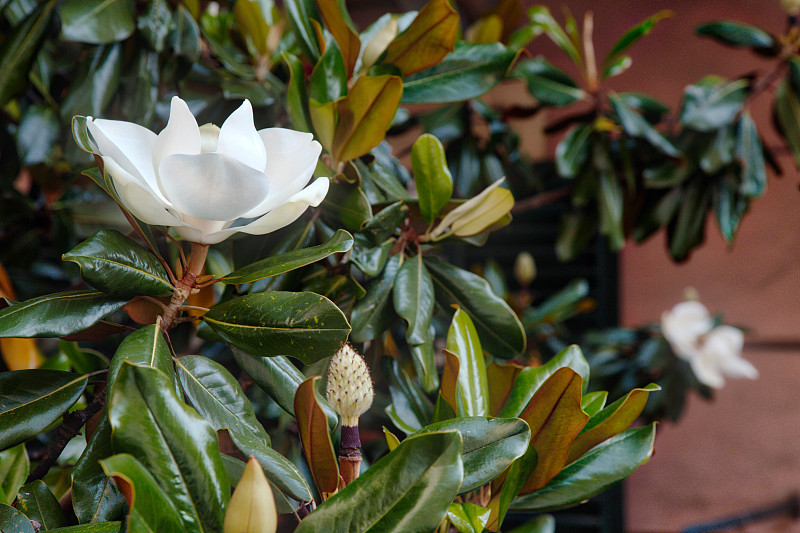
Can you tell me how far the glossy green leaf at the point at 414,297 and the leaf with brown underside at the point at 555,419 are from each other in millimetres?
151

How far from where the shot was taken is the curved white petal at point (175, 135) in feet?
1.33

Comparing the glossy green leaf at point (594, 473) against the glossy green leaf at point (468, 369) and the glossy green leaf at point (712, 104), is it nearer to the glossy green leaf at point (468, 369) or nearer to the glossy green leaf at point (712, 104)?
the glossy green leaf at point (468, 369)

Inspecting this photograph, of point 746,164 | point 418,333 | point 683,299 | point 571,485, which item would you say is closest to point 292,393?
point 418,333

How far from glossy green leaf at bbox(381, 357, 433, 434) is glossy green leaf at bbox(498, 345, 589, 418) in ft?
0.36

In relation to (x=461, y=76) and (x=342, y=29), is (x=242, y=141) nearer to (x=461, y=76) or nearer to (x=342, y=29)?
(x=342, y=29)

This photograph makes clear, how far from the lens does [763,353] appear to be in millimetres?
2445

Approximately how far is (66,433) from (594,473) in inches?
18.8

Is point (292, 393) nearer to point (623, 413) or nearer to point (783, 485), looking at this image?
point (623, 413)

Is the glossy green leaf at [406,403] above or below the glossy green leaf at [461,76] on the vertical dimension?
below

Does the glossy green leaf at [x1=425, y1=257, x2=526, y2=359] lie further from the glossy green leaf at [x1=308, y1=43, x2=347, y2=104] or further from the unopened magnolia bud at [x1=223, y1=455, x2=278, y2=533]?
the unopened magnolia bud at [x1=223, y1=455, x2=278, y2=533]

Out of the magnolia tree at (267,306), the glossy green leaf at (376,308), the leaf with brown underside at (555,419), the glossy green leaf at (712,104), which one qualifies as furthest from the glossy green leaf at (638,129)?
the leaf with brown underside at (555,419)

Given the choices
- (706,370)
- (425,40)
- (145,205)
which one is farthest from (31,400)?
(706,370)

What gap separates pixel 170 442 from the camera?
1.03 feet

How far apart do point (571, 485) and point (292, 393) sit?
0.27 m
